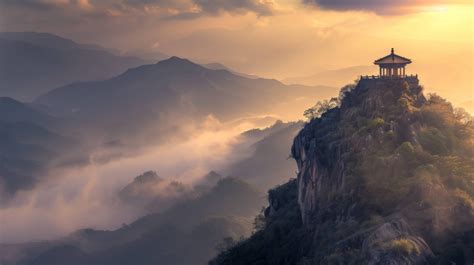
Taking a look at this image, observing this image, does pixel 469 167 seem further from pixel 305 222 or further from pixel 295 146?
pixel 295 146

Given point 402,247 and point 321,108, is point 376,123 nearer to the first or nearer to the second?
point 402,247

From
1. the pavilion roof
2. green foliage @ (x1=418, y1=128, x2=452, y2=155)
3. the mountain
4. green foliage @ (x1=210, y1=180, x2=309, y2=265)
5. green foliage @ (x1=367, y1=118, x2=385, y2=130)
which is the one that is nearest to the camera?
the mountain

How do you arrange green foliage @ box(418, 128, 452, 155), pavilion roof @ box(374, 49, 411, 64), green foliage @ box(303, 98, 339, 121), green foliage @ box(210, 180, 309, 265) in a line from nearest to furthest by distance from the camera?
green foliage @ box(418, 128, 452, 155)
green foliage @ box(210, 180, 309, 265)
pavilion roof @ box(374, 49, 411, 64)
green foliage @ box(303, 98, 339, 121)

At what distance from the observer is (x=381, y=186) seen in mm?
91312

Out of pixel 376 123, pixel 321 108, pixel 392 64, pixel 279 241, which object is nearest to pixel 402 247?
pixel 376 123

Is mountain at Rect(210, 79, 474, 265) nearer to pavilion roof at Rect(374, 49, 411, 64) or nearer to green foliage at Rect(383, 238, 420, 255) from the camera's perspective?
green foliage at Rect(383, 238, 420, 255)

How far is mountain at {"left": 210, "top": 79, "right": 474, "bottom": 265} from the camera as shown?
267ft

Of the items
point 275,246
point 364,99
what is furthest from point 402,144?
point 275,246

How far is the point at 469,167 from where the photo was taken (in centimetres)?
Result: 9312

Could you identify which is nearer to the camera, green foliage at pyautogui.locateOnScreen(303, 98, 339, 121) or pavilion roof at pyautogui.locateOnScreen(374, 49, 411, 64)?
pavilion roof at pyautogui.locateOnScreen(374, 49, 411, 64)

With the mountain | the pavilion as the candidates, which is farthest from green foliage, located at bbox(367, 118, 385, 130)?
the pavilion

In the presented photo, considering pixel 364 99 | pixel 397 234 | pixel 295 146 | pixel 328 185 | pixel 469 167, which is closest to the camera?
pixel 397 234

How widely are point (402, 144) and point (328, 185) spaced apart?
13717 millimetres

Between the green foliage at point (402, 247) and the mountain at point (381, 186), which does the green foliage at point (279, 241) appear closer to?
the mountain at point (381, 186)
